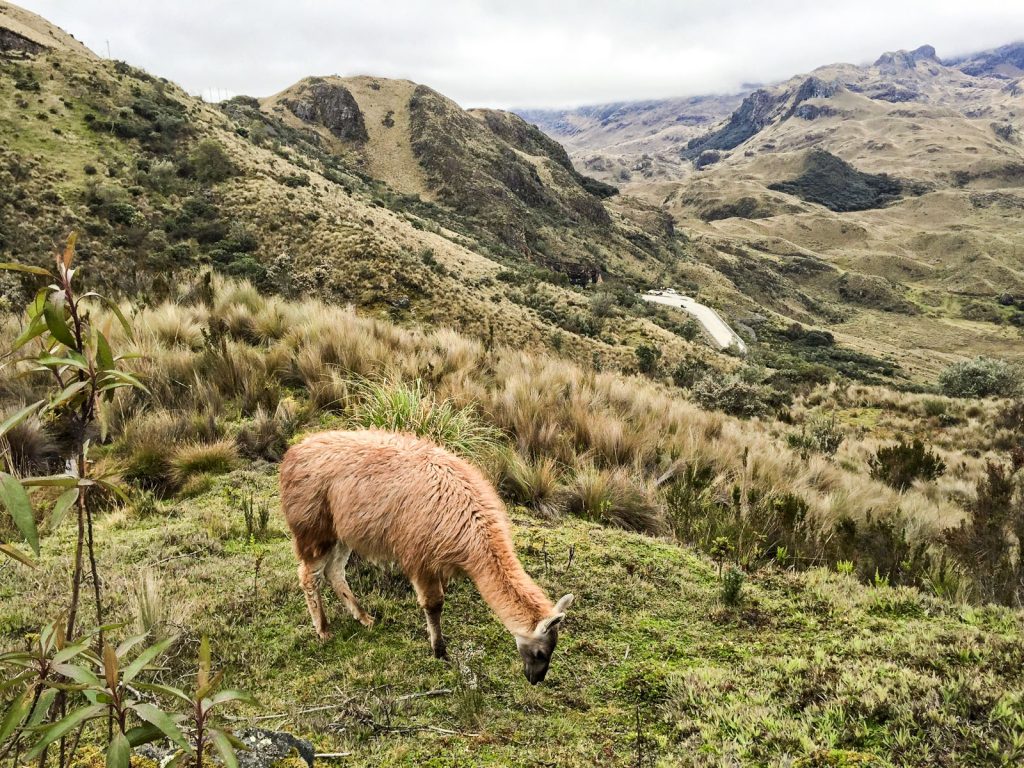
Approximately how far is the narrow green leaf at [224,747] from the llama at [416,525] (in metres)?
1.68

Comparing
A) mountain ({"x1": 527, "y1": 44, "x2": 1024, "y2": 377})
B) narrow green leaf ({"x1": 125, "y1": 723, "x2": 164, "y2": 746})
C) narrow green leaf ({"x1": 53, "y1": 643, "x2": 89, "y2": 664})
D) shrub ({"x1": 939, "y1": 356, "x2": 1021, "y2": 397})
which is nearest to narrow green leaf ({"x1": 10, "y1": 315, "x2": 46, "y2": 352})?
narrow green leaf ({"x1": 53, "y1": 643, "x2": 89, "y2": 664})

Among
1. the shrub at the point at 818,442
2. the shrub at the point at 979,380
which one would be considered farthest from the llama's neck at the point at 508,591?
the shrub at the point at 979,380

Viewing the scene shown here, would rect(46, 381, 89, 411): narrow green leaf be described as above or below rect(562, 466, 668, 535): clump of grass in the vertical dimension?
above

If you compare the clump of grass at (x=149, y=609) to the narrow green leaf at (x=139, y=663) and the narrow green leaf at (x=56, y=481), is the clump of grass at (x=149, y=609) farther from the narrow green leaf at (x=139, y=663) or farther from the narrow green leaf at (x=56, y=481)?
the narrow green leaf at (x=56, y=481)

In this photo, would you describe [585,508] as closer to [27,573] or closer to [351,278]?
[27,573]

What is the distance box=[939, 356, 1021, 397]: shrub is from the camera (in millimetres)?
28250

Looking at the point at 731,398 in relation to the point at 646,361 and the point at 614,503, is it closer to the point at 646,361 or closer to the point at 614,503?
the point at 646,361

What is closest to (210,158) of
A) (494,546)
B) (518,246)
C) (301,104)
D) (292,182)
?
(292,182)

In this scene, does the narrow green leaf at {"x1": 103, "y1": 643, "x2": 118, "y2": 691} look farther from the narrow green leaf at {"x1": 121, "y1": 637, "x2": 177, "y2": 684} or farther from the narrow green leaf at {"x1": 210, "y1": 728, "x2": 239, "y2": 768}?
the narrow green leaf at {"x1": 210, "y1": 728, "x2": 239, "y2": 768}

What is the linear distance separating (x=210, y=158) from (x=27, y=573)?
34250 mm

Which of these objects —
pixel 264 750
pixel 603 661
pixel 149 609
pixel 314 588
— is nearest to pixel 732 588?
pixel 603 661

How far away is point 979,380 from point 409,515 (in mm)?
36607

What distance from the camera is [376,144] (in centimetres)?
8931

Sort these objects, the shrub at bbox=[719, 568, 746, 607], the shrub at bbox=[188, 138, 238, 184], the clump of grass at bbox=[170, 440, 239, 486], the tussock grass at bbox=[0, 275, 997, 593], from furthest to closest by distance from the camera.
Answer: the shrub at bbox=[188, 138, 238, 184], the tussock grass at bbox=[0, 275, 997, 593], the clump of grass at bbox=[170, 440, 239, 486], the shrub at bbox=[719, 568, 746, 607]
